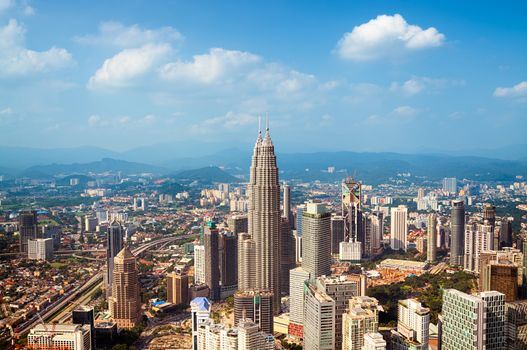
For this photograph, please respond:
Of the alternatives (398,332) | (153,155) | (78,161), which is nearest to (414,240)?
(398,332)

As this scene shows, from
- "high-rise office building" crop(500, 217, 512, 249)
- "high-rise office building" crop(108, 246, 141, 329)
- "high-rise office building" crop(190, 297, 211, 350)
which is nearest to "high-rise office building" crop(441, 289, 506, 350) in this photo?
"high-rise office building" crop(190, 297, 211, 350)

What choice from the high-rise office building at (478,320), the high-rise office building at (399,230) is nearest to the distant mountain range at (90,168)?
the high-rise office building at (399,230)

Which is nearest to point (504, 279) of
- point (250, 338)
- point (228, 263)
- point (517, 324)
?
point (517, 324)

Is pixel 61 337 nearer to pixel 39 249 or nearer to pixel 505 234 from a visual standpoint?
pixel 39 249

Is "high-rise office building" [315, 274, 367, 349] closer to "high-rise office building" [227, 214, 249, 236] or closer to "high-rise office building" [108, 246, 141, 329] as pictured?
"high-rise office building" [108, 246, 141, 329]

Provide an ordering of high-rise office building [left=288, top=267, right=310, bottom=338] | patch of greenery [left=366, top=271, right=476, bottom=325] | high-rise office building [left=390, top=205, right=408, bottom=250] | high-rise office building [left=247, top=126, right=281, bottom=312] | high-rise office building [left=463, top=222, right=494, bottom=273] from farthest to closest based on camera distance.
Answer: high-rise office building [left=390, top=205, right=408, bottom=250] < high-rise office building [left=463, top=222, right=494, bottom=273] < high-rise office building [left=247, top=126, right=281, bottom=312] < patch of greenery [left=366, top=271, right=476, bottom=325] < high-rise office building [left=288, top=267, right=310, bottom=338]

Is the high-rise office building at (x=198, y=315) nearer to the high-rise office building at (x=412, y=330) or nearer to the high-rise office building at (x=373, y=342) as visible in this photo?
the high-rise office building at (x=373, y=342)
